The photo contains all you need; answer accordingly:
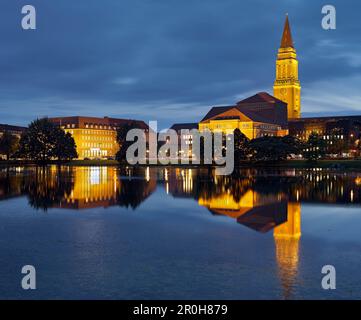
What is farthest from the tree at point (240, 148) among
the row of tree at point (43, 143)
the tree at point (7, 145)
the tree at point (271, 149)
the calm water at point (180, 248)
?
the calm water at point (180, 248)

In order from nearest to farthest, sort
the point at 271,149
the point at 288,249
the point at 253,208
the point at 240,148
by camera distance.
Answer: the point at 288,249 < the point at 253,208 < the point at 271,149 < the point at 240,148

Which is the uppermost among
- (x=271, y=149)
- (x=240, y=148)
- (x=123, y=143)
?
(x=123, y=143)

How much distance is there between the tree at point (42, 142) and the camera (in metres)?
129

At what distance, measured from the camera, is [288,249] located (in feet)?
61.5

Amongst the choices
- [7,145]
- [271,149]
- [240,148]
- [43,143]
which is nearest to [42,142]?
[43,143]

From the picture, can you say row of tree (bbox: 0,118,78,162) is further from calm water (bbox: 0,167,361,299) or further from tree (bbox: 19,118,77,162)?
calm water (bbox: 0,167,361,299)

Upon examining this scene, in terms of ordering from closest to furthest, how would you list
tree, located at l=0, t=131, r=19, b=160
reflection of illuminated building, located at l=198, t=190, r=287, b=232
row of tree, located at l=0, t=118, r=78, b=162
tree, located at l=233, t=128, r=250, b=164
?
1. reflection of illuminated building, located at l=198, t=190, r=287, b=232
2. tree, located at l=233, t=128, r=250, b=164
3. row of tree, located at l=0, t=118, r=78, b=162
4. tree, located at l=0, t=131, r=19, b=160

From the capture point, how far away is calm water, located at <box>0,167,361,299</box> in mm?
13781

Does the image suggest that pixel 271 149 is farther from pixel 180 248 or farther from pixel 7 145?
pixel 180 248

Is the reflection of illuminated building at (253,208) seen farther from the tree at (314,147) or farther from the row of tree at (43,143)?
the row of tree at (43,143)

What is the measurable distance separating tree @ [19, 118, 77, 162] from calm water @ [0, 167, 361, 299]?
319ft

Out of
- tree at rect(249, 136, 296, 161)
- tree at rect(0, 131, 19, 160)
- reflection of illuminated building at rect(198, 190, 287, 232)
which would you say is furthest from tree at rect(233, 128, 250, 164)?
reflection of illuminated building at rect(198, 190, 287, 232)

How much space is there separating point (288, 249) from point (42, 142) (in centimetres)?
11880

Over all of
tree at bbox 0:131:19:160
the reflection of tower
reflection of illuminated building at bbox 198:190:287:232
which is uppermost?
tree at bbox 0:131:19:160
